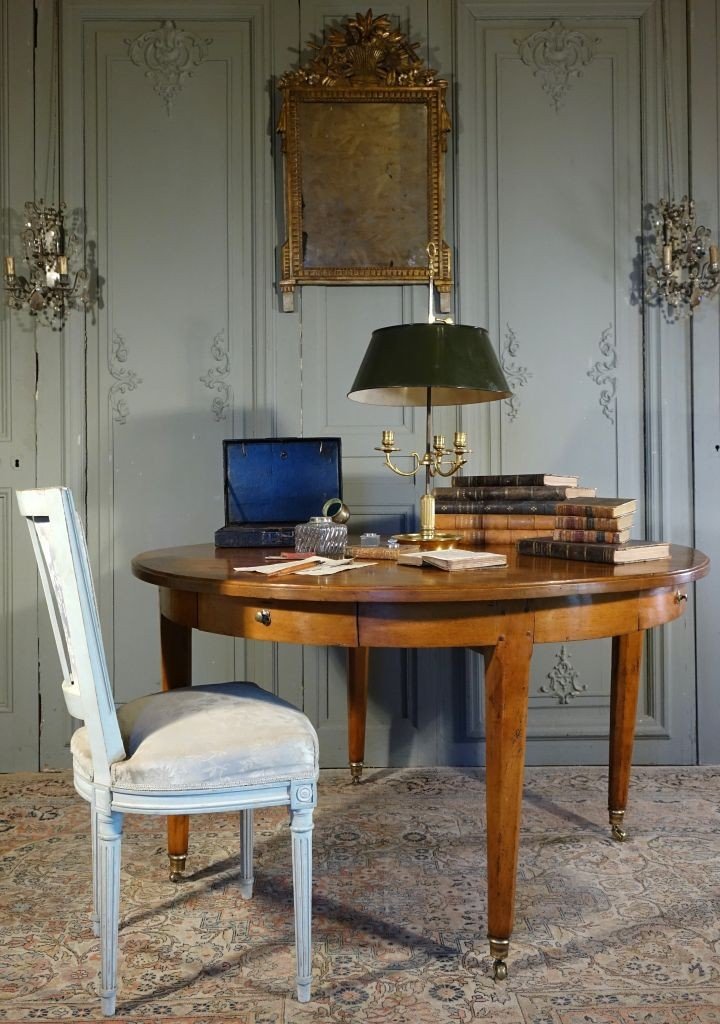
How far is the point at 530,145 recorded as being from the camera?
3.16 metres

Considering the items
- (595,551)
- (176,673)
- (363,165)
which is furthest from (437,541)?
(363,165)

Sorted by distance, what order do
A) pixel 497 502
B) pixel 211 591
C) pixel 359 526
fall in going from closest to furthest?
1. pixel 211 591
2. pixel 497 502
3. pixel 359 526

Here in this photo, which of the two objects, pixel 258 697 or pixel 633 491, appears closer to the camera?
pixel 258 697

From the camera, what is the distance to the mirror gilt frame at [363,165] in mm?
3070

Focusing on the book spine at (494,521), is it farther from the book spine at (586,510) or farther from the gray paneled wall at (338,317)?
the gray paneled wall at (338,317)

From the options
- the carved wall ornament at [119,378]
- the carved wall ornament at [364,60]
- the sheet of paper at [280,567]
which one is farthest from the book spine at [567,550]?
the carved wall ornament at [364,60]

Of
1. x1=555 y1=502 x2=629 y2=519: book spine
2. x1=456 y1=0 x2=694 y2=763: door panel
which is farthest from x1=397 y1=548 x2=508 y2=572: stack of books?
x1=456 y1=0 x2=694 y2=763: door panel

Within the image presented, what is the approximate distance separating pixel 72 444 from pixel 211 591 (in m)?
1.63

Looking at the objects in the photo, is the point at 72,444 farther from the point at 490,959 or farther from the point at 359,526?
the point at 490,959

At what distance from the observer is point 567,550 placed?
6.57 feet

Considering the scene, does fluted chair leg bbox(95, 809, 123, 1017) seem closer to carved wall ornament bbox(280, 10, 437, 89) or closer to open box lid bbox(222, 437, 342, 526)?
open box lid bbox(222, 437, 342, 526)

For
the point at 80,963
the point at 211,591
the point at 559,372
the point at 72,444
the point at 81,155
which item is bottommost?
the point at 80,963

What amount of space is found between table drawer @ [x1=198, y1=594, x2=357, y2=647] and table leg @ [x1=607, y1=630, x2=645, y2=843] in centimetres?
113

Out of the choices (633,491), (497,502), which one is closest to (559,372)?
(633,491)
